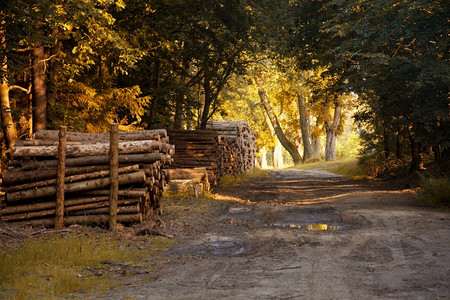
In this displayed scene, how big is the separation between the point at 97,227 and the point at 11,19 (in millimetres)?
4489

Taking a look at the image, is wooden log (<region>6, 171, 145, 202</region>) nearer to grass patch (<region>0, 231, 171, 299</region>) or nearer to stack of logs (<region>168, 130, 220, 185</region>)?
grass patch (<region>0, 231, 171, 299</region>)

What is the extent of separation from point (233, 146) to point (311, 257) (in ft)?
75.3

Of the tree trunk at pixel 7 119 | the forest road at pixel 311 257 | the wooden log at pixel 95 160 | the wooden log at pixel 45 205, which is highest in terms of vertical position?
the tree trunk at pixel 7 119

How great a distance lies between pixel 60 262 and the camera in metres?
7.66

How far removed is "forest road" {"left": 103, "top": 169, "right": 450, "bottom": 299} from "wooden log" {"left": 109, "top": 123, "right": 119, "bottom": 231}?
1.62 meters

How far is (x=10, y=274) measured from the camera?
6750 millimetres

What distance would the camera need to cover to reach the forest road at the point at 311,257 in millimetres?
5984

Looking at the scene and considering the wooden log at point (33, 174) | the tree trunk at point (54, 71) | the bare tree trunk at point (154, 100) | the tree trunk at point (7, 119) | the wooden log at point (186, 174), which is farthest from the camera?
the bare tree trunk at point (154, 100)

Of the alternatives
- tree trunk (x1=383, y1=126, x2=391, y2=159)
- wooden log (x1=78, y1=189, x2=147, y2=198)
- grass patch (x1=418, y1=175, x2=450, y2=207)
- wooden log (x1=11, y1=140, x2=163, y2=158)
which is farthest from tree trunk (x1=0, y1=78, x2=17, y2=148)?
tree trunk (x1=383, y1=126, x2=391, y2=159)

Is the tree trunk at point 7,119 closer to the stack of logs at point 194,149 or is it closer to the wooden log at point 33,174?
the wooden log at point 33,174

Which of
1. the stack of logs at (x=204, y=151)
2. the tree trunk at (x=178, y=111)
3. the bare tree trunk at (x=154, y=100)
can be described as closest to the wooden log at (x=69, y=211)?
the bare tree trunk at (x=154, y=100)

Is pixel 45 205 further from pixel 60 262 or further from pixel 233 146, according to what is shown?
pixel 233 146

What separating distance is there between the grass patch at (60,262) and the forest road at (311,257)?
55 centimetres

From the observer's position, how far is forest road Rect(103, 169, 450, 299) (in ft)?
19.6
